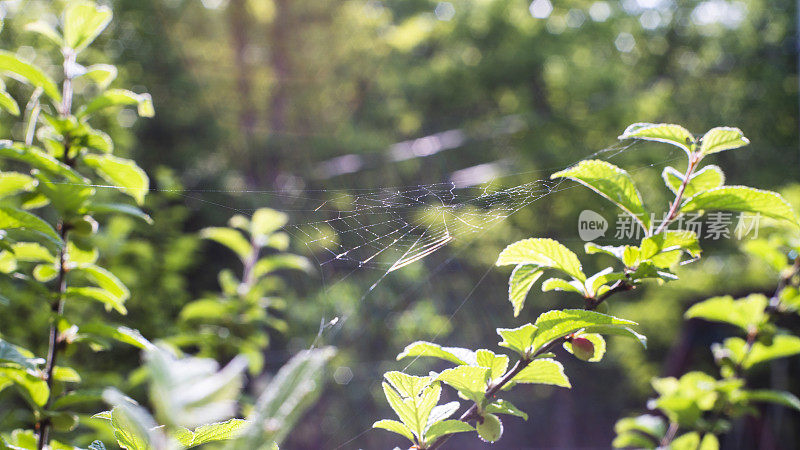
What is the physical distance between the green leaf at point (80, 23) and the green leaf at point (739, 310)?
0.86 meters

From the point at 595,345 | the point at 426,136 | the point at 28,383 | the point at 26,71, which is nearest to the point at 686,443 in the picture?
the point at 595,345

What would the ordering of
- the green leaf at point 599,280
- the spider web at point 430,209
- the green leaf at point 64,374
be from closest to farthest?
the green leaf at point 599,280 → the green leaf at point 64,374 → the spider web at point 430,209

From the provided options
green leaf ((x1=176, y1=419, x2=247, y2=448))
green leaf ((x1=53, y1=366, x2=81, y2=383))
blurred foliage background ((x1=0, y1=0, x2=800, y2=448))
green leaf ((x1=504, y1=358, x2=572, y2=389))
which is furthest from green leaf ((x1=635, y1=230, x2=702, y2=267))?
blurred foliage background ((x1=0, y1=0, x2=800, y2=448))

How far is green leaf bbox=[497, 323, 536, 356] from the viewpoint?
0.42 metres

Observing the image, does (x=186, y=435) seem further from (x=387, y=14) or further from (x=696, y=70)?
(x=696, y=70)

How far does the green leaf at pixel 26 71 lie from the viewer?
547mm

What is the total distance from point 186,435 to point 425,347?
0.18 meters

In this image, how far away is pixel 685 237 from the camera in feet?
1.56

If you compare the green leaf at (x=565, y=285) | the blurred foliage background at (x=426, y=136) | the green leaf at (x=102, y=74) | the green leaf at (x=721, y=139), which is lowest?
the blurred foliage background at (x=426, y=136)

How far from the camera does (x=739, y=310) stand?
844mm

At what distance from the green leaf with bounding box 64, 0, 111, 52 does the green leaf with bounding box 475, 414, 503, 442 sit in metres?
0.57

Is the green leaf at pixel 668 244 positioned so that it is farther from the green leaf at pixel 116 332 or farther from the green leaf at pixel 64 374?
the green leaf at pixel 64 374

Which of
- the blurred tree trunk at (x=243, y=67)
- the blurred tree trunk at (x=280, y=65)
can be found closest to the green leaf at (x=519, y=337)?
the blurred tree trunk at (x=243, y=67)

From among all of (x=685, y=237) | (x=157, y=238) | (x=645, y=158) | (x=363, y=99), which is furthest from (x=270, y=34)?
(x=685, y=237)
